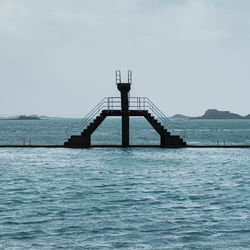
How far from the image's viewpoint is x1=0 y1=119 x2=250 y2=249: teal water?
11.7 meters

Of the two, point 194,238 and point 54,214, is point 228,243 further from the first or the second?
point 54,214

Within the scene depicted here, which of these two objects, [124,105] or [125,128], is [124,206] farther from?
[125,128]

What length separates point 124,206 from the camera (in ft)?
52.2

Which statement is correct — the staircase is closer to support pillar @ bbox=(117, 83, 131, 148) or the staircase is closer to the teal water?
support pillar @ bbox=(117, 83, 131, 148)

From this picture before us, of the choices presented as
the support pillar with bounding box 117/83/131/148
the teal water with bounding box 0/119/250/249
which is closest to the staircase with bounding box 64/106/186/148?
the support pillar with bounding box 117/83/131/148

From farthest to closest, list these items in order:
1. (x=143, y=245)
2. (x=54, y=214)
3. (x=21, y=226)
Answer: (x=54, y=214)
(x=21, y=226)
(x=143, y=245)

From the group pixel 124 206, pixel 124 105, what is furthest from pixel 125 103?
pixel 124 206

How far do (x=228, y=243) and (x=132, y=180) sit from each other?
11.8 meters

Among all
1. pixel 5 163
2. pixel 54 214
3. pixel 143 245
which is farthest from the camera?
pixel 5 163

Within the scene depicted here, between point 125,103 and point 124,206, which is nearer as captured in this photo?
point 124,206

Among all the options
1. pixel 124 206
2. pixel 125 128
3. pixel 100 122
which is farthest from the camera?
pixel 125 128

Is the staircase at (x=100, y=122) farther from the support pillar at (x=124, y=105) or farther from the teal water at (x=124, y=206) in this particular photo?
the teal water at (x=124, y=206)

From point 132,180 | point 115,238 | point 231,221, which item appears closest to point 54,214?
point 115,238

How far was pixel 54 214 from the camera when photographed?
47.7 ft
